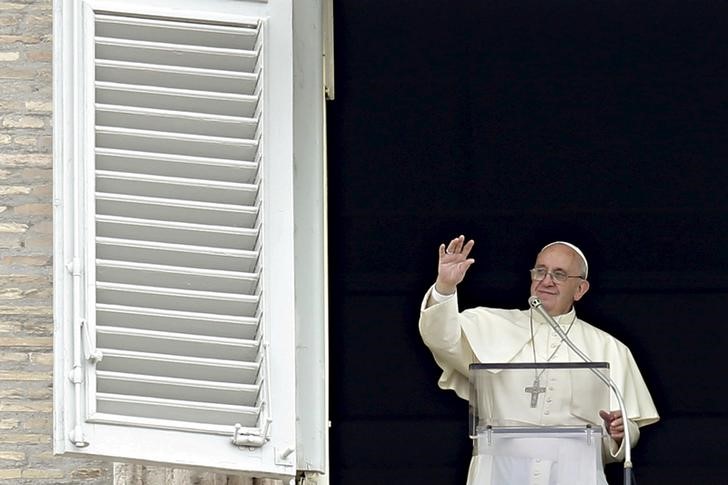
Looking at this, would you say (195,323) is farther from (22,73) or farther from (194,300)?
(22,73)

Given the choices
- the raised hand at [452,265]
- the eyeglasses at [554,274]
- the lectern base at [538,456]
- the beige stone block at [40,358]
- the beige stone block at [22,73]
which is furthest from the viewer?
the eyeglasses at [554,274]

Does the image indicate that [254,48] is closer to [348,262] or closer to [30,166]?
[30,166]

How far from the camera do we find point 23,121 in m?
6.06

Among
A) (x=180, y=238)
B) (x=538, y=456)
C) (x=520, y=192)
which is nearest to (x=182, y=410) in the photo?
(x=180, y=238)

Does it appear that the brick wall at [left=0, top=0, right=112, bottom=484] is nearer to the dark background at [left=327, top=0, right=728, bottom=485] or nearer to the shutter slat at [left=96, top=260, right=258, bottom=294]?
the shutter slat at [left=96, top=260, right=258, bottom=294]

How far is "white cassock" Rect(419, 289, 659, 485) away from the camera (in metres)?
5.68

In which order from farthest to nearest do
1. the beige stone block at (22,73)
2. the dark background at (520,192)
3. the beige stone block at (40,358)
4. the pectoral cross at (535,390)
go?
the dark background at (520,192)
the beige stone block at (22,73)
the beige stone block at (40,358)
the pectoral cross at (535,390)

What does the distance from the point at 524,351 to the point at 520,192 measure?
243 cm

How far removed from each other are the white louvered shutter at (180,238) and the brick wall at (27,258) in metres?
0.76

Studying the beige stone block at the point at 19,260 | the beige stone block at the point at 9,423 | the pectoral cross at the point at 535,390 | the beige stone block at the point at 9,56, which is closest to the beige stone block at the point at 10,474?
the beige stone block at the point at 9,423

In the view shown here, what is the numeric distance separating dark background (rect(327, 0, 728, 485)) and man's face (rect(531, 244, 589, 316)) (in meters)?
2.00

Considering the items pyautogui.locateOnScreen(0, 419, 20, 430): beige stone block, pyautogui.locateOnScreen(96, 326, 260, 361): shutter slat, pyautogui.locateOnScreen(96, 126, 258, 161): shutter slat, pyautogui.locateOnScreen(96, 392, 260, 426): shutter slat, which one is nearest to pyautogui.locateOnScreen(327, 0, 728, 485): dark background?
pyautogui.locateOnScreen(0, 419, 20, 430): beige stone block

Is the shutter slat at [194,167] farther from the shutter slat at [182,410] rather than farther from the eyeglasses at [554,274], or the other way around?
the eyeglasses at [554,274]

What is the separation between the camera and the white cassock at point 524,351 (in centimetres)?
568
